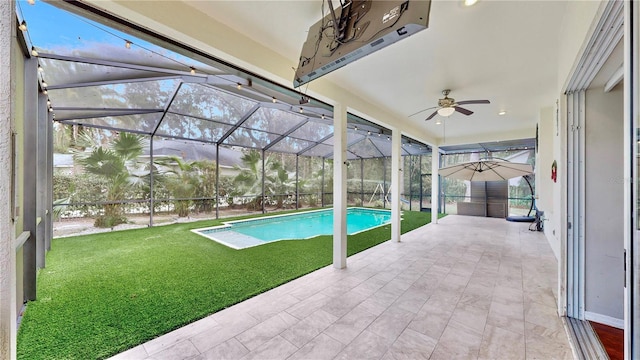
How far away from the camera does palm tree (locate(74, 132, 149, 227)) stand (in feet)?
19.4

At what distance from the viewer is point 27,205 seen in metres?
2.63

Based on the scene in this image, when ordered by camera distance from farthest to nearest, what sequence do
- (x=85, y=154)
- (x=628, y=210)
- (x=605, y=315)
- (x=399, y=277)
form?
1. (x=85, y=154)
2. (x=399, y=277)
3. (x=605, y=315)
4. (x=628, y=210)

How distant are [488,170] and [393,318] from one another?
5.95 metres

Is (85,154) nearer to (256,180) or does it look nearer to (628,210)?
(256,180)

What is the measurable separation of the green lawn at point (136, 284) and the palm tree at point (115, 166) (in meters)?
1.05

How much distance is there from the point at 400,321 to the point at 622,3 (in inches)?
106

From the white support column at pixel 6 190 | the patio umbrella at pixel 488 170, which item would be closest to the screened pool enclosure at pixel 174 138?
the white support column at pixel 6 190

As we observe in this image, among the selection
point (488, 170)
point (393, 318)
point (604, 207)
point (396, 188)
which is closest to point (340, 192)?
point (393, 318)

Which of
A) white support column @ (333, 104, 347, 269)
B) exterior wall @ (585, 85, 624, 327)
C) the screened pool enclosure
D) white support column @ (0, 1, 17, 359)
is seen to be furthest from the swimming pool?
exterior wall @ (585, 85, 624, 327)

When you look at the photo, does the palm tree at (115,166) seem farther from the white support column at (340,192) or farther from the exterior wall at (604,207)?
the exterior wall at (604,207)

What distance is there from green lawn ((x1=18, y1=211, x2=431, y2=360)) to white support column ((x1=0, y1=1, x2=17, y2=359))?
4.21ft

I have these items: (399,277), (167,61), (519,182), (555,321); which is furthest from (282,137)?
(519,182)

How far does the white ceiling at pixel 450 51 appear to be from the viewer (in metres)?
2.21

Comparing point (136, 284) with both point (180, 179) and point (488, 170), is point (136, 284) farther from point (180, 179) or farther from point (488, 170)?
Answer: point (488, 170)
